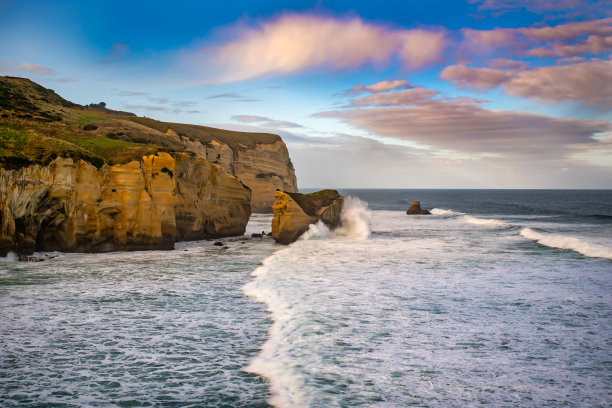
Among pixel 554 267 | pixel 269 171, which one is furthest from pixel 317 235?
pixel 269 171

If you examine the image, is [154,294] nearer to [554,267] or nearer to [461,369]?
[461,369]

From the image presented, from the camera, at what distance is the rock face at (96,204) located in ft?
72.0

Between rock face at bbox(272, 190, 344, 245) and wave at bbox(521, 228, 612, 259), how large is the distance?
51.6 ft

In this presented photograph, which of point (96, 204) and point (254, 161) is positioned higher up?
point (254, 161)

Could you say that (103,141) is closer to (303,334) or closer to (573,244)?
(303,334)

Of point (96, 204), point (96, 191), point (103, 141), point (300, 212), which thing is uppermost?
point (103, 141)

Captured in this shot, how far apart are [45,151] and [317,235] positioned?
1886 cm

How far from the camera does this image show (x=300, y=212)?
107 ft

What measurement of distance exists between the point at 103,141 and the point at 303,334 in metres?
23.6

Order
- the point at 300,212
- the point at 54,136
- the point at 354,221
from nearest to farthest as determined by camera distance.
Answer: the point at 54,136 < the point at 300,212 < the point at 354,221

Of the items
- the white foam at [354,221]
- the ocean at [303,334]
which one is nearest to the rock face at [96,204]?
the ocean at [303,334]

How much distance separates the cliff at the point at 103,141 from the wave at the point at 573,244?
27274mm

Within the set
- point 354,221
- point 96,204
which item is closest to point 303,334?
point 96,204

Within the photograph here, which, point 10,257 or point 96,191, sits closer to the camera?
point 10,257
